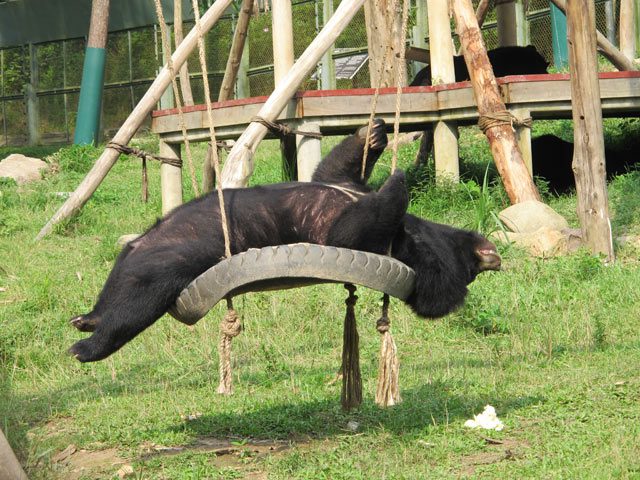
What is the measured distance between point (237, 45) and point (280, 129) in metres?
2.54

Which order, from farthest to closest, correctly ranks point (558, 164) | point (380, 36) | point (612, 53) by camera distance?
point (380, 36) < point (558, 164) < point (612, 53)

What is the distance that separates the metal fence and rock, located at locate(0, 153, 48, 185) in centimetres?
786

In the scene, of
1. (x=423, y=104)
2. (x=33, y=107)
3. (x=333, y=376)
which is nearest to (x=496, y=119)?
(x=423, y=104)

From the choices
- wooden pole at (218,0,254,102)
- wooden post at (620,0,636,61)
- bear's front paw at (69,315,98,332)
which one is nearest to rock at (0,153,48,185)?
wooden pole at (218,0,254,102)

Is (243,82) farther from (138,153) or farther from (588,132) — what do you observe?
(588,132)

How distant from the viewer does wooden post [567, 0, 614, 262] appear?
28.8 feet

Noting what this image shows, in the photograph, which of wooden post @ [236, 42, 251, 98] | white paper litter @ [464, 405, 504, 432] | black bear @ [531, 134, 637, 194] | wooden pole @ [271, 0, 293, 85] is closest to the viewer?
white paper litter @ [464, 405, 504, 432]

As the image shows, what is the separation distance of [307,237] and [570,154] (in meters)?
7.55

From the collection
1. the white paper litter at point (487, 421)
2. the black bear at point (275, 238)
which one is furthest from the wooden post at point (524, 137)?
the white paper litter at point (487, 421)

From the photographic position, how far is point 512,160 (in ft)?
31.7

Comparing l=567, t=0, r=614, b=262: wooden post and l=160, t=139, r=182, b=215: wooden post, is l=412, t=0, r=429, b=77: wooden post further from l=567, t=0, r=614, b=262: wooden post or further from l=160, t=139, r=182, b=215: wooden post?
l=567, t=0, r=614, b=262: wooden post

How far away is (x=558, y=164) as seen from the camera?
12.0 meters

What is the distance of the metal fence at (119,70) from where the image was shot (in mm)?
22297

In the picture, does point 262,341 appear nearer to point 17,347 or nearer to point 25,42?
point 17,347
